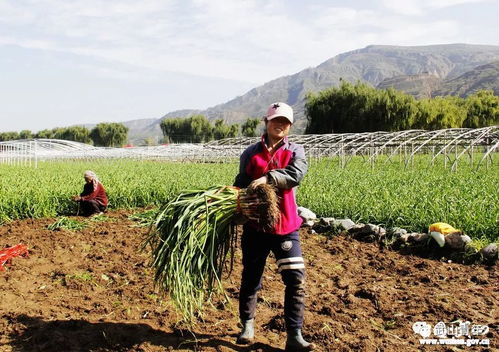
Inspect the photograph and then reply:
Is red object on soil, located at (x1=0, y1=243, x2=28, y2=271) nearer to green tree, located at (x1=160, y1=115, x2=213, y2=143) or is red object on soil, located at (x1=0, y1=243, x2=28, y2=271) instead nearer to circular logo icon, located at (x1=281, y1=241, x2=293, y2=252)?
circular logo icon, located at (x1=281, y1=241, x2=293, y2=252)

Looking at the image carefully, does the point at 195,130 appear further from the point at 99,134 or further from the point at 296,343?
the point at 296,343

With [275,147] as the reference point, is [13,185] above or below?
below

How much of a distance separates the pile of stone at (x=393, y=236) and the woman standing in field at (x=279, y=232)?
3.14m

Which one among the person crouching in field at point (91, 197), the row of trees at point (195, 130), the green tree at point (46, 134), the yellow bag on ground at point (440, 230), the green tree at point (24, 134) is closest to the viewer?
the yellow bag on ground at point (440, 230)

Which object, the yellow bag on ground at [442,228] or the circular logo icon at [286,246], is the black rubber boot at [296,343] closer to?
the circular logo icon at [286,246]

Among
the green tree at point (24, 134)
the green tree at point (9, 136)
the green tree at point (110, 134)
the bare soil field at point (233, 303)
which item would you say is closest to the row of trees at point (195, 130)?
the green tree at point (110, 134)

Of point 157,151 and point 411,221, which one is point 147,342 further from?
point 157,151

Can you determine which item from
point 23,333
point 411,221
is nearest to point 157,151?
point 411,221

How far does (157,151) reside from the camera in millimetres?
30969

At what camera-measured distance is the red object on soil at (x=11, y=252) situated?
5402 millimetres

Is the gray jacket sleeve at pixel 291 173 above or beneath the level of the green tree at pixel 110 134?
beneath

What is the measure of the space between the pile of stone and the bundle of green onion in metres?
3.35

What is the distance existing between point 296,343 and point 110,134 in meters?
81.2

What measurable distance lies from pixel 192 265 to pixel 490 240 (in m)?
4.39
